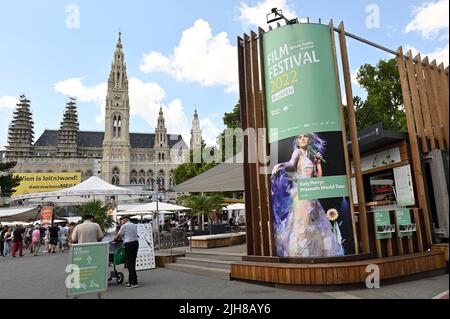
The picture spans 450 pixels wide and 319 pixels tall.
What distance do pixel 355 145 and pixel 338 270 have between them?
259cm

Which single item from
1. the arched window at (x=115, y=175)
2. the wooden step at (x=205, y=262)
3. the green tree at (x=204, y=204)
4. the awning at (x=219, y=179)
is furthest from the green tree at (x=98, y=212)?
the arched window at (x=115, y=175)

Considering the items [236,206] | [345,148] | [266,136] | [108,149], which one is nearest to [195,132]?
[108,149]

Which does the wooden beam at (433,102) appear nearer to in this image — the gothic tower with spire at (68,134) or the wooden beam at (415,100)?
the wooden beam at (415,100)

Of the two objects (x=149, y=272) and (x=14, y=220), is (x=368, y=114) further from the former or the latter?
(x=14, y=220)

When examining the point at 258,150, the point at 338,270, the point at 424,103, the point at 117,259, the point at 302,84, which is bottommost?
the point at 338,270

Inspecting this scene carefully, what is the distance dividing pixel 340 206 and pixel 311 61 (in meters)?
2.99

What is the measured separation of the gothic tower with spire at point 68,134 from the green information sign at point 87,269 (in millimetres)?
98241

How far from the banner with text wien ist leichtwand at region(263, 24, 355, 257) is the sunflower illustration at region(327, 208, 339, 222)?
0.7 inches

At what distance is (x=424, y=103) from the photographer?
8.80 metres

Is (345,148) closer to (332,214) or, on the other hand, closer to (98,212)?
(332,214)

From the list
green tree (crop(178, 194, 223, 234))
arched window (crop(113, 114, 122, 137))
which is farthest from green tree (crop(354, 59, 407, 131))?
arched window (crop(113, 114, 122, 137))

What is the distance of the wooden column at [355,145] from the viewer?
6.38 m

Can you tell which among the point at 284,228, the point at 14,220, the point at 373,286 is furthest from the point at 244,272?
the point at 14,220

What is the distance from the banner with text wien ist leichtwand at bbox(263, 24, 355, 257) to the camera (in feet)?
20.3
